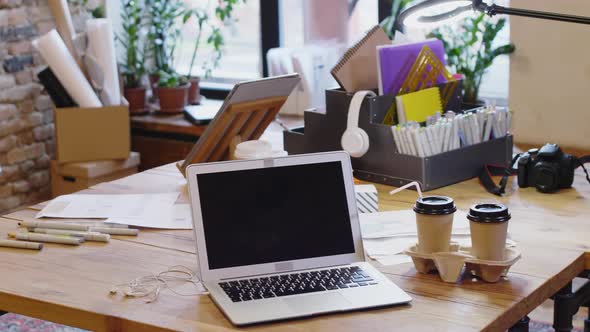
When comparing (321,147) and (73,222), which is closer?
(73,222)

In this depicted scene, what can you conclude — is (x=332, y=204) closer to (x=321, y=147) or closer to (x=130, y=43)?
(x=321, y=147)

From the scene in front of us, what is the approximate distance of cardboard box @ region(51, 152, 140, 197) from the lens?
143 inches

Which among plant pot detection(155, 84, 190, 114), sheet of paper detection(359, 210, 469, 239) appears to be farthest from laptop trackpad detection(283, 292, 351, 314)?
plant pot detection(155, 84, 190, 114)

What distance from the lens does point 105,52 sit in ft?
12.1

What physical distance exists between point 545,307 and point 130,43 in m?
2.18

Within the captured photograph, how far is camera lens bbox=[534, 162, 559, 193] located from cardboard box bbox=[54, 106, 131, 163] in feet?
6.35

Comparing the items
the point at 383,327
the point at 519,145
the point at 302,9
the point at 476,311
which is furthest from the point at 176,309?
the point at 302,9

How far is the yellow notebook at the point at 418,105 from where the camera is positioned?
2434mm

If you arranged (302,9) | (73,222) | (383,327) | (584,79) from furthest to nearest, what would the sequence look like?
(302,9)
(584,79)
(73,222)
(383,327)

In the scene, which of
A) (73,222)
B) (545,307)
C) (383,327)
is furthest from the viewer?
(545,307)

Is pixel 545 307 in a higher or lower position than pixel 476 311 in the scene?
lower

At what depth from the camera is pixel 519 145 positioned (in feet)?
9.88

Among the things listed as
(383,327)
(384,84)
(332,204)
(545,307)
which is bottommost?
(545,307)

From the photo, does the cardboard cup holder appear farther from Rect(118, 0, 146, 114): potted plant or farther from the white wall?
Rect(118, 0, 146, 114): potted plant
